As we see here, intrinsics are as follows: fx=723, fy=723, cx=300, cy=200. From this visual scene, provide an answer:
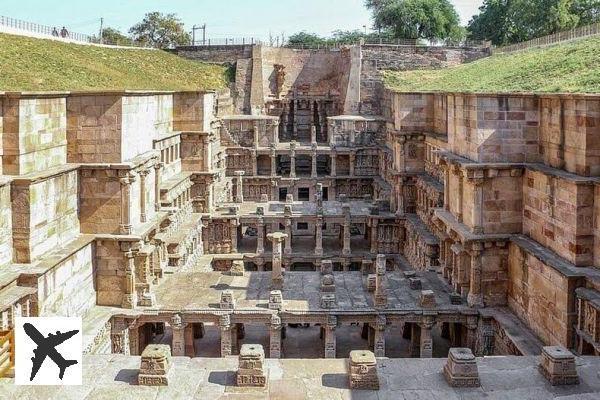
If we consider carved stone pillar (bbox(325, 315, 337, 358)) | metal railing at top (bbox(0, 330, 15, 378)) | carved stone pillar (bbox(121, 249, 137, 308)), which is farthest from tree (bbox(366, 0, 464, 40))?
metal railing at top (bbox(0, 330, 15, 378))

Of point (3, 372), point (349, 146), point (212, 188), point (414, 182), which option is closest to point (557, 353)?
point (3, 372)

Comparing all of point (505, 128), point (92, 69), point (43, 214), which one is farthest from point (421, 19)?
point (43, 214)

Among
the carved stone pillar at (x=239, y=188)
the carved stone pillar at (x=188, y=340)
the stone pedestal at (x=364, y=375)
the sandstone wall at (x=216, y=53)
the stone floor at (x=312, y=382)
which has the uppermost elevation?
the sandstone wall at (x=216, y=53)

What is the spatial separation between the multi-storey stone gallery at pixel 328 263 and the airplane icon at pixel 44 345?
163 cm

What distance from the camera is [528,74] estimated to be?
116ft

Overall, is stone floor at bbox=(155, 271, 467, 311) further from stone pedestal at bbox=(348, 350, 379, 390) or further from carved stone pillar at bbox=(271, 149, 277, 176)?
carved stone pillar at bbox=(271, 149, 277, 176)

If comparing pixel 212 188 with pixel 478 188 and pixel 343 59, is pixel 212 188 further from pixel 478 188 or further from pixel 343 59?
pixel 343 59

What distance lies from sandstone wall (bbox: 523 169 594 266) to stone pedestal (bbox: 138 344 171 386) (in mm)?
10398

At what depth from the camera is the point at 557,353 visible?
13828mm

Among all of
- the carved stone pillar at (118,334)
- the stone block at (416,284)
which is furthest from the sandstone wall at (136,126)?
the stone block at (416,284)

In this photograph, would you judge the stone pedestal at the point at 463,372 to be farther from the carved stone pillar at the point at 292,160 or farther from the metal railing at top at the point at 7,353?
the carved stone pillar at the point at 292,160

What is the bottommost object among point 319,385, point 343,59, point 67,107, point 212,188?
point 319,385

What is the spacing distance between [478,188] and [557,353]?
8119 millimetres

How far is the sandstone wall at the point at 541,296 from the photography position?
17578 millimetres
